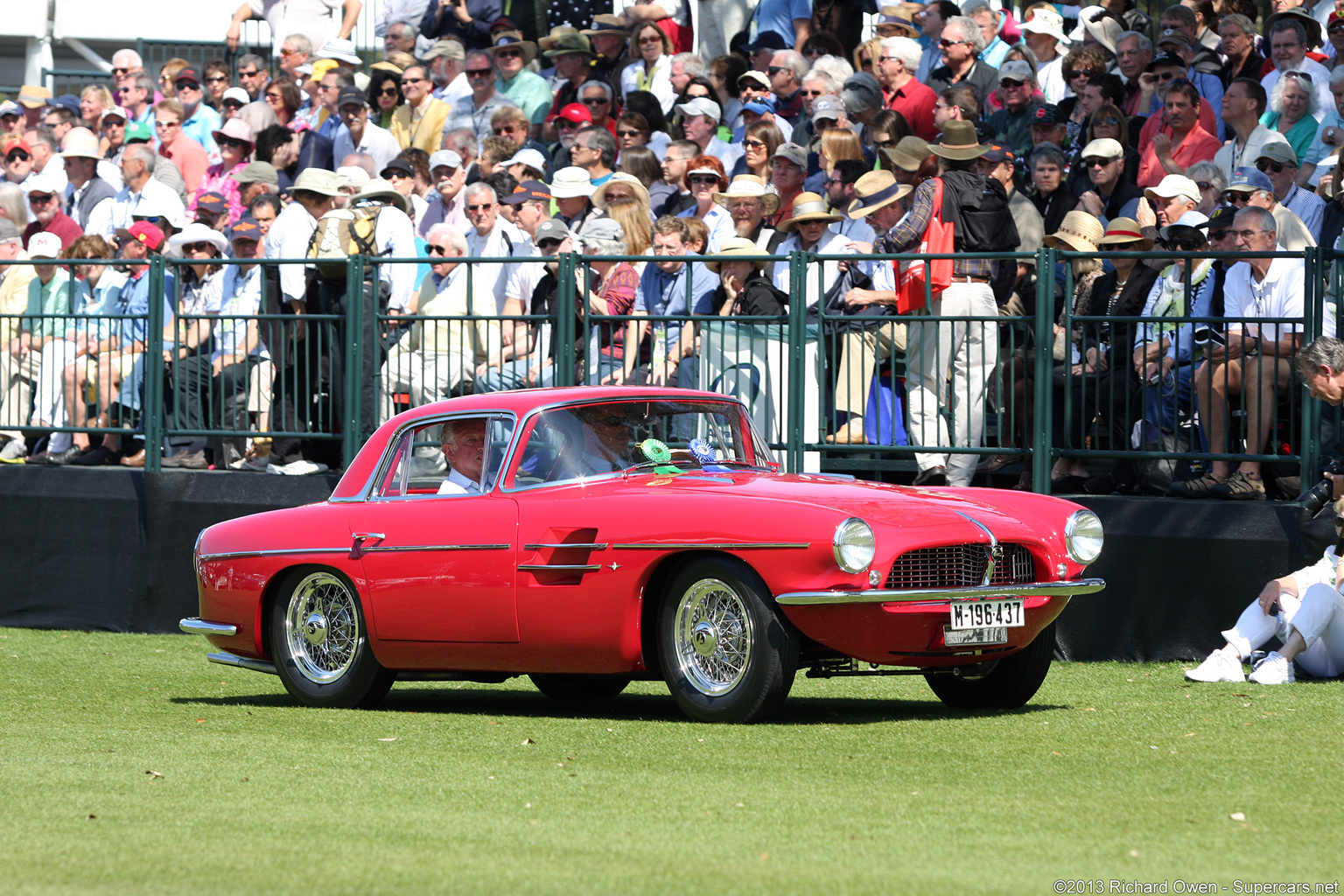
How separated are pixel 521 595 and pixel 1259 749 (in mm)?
3295

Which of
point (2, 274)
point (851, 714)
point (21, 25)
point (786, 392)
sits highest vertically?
point (21, 25)

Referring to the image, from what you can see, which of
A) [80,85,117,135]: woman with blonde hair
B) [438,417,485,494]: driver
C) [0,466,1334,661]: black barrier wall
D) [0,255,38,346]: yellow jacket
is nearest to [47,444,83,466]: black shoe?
[0,466,1334,661]: black barrier wall

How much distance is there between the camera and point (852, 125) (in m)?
15.8

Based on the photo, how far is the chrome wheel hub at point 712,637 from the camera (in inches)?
323

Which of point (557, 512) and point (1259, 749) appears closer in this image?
point (1259, 749)

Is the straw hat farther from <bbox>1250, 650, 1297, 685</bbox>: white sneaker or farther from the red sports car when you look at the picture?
<bbox>1250, 650, 1297, 685</bbox>: white sneaker

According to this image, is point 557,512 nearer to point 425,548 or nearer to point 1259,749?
point 425,548

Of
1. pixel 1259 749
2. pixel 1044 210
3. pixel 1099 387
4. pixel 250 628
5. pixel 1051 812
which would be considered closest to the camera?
pixel 1051 812

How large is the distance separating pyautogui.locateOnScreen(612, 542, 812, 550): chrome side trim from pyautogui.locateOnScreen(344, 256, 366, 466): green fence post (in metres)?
5.44

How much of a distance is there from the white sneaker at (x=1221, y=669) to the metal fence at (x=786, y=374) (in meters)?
1.46

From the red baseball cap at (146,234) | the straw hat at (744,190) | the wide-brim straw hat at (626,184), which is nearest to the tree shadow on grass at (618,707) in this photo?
the wide-brim straw hat at (626,184)

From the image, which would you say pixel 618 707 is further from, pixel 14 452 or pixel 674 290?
pixel 14 452

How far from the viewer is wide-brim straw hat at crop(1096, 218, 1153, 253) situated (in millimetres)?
12195

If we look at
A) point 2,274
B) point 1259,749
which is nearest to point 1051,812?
point 1259,749
